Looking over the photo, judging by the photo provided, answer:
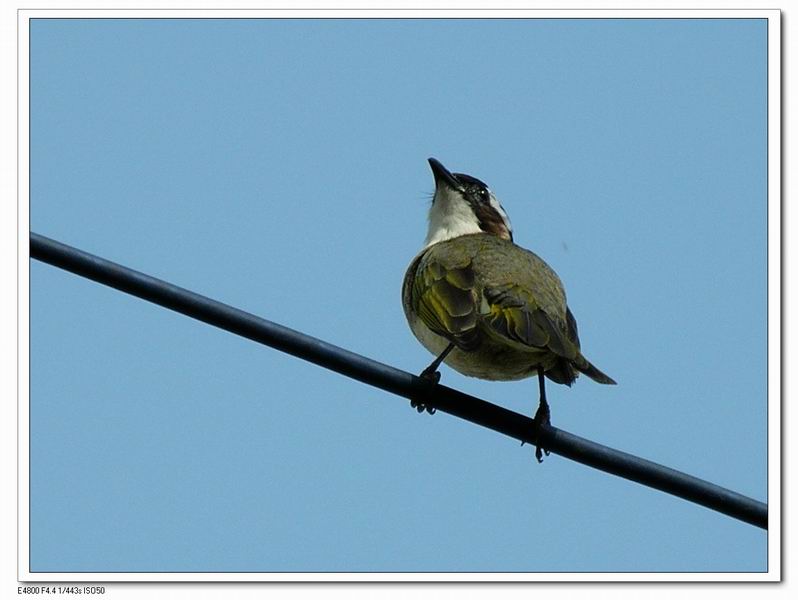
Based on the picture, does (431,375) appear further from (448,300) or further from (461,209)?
(461,209)

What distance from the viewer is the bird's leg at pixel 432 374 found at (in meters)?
7.03

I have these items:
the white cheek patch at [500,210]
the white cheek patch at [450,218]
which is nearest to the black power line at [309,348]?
the white cheek patch at [450,218]

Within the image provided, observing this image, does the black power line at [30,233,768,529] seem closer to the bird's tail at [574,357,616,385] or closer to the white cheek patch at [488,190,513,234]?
the bird's tail at [574,357,616,385]

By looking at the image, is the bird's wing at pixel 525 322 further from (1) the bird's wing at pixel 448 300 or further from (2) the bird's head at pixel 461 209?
(2) the bird's head at pixel 461 209

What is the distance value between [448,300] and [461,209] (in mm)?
3051

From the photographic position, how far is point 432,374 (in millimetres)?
7453

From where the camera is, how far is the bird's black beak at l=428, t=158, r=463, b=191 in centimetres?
1091
